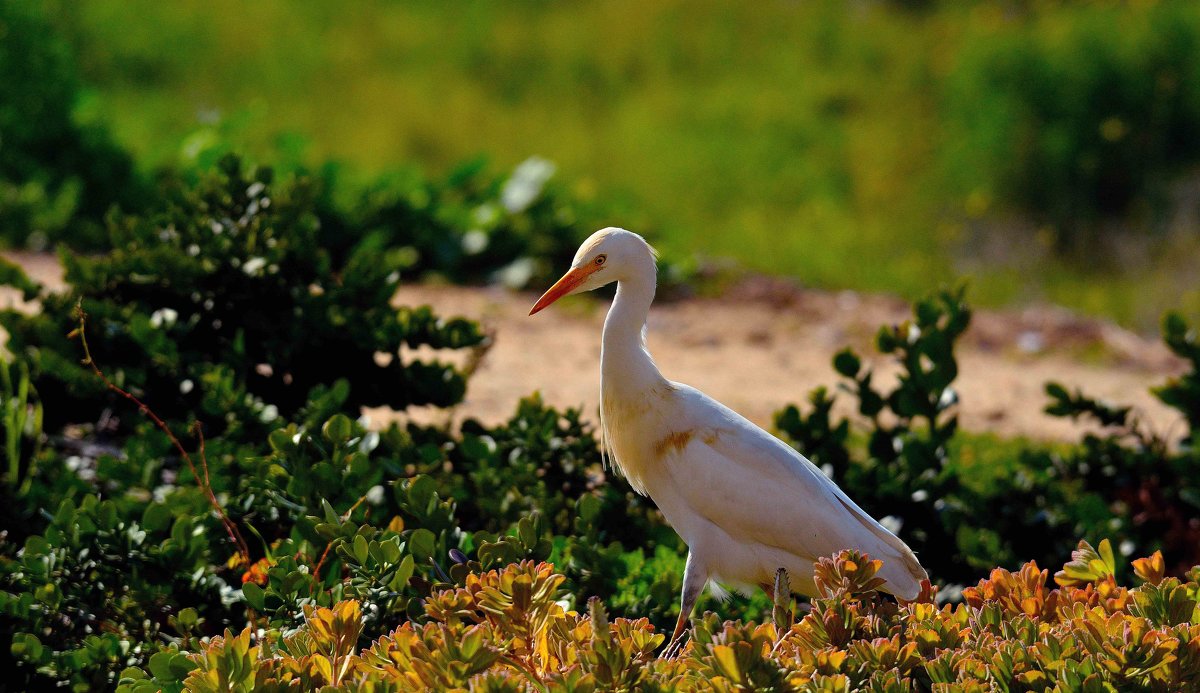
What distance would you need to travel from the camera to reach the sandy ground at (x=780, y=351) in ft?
19.3

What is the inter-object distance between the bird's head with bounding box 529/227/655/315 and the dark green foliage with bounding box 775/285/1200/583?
101 centimetres

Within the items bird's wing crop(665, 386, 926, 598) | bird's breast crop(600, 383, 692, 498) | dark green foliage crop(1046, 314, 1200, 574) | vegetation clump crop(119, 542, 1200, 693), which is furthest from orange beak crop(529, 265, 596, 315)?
dark green foliage crop(1046, 314, 1200, 574)

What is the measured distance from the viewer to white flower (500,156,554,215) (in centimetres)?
766

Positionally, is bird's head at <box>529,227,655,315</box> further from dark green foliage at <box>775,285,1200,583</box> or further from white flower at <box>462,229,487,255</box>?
white flower at <box>462,229,487,255</box>

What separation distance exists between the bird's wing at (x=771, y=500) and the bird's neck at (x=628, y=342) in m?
0.14

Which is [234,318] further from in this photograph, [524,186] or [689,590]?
[524,186]

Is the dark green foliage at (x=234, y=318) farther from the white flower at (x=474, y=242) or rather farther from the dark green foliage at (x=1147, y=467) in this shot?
the white flower at (x=474, y=242)

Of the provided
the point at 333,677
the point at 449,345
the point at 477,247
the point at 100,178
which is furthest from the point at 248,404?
the point at 100,178

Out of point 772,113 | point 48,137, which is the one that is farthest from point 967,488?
point 772,113

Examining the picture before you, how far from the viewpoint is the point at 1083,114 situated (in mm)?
9102

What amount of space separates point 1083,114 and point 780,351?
3821mm

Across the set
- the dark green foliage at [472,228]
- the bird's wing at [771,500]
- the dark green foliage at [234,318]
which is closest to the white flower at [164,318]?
the dark green foliage at [234,318]

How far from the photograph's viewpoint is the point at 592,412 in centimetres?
531

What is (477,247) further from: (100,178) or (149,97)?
(149,97)
